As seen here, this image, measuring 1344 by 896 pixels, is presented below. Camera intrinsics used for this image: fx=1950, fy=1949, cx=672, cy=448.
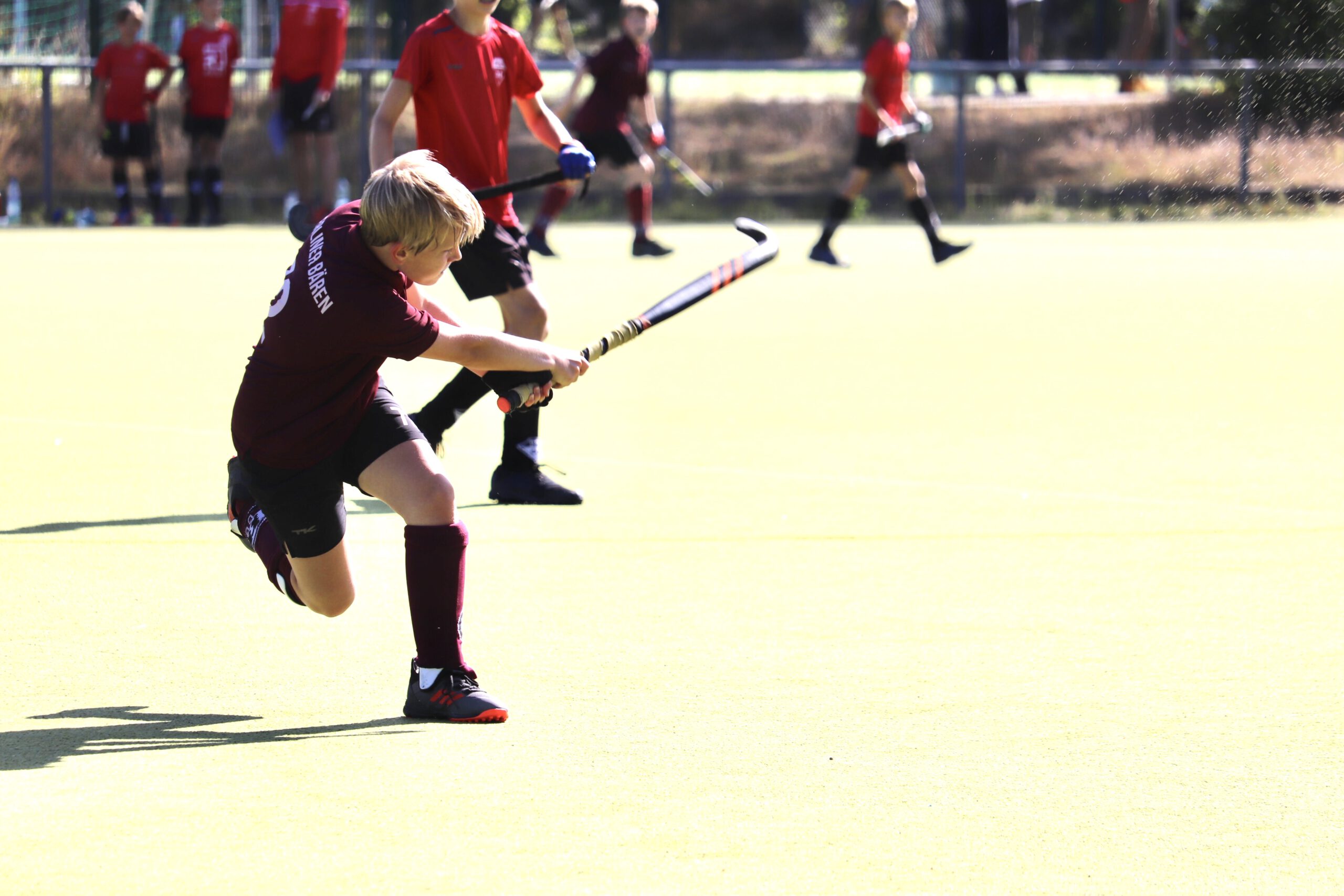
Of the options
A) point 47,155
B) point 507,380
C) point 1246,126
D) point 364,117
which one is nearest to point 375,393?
point 507,380

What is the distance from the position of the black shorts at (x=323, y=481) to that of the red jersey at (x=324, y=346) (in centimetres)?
2

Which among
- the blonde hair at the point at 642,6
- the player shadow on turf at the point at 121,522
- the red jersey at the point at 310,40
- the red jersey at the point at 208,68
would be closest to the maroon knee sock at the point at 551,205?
the blonde hair at the point at 642,6

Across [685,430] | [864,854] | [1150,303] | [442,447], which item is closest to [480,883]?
[864,854]

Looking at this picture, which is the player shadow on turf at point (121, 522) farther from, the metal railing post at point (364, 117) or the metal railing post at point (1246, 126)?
the metal railing post at point (1246, 126)

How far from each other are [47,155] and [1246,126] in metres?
13.0

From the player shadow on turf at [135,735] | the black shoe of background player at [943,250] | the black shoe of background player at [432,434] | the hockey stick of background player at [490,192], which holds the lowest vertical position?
the black shoe of background player at [943,250]

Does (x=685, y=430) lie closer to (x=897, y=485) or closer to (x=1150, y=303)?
(x=897, y=485)

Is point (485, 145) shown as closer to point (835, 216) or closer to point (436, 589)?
point (436, 589)

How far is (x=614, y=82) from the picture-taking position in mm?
14492

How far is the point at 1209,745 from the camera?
150 inches

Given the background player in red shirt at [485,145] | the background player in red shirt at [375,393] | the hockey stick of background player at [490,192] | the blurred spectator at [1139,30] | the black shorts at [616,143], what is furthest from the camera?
the blurred spectator at [1139,30]

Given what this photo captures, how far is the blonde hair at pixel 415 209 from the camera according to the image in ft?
12.5

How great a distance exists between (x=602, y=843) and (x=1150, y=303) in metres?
10.1

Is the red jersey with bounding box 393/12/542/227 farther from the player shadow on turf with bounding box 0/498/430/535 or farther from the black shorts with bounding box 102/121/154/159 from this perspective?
the black shorts with bounding box 102/121/154/159
